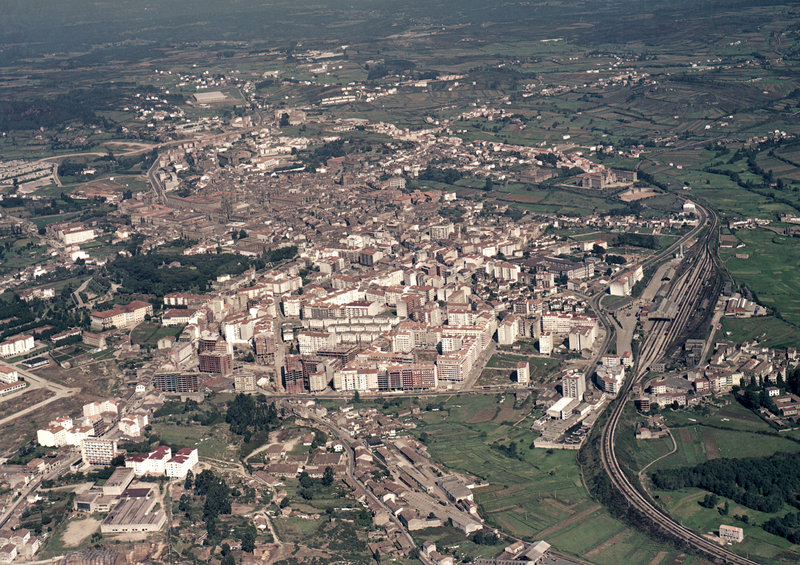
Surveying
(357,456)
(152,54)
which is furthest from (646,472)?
(152,54)

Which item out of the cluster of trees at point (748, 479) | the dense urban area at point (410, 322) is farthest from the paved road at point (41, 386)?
the cluster of trees at point (748, 479)

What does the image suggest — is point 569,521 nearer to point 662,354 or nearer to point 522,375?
point 522,375

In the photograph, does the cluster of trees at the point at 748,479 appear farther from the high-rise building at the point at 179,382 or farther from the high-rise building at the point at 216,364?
the high-rise building at the point at 216,364

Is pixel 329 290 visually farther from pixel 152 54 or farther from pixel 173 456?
pixel 152 54

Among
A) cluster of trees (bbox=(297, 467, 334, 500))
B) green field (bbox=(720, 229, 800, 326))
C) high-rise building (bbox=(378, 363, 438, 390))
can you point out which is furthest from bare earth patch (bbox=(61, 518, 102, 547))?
green field (bbox=(720, 229, 800, 326))

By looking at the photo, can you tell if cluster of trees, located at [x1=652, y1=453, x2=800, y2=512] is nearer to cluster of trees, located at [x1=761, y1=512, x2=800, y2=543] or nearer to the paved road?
cluster of trees, located at [x1=761, y1=512, x2=800, y2=543]

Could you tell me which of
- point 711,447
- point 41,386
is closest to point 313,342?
point 41,386

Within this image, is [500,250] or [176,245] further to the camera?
[176,245]
